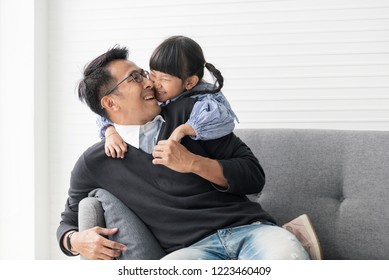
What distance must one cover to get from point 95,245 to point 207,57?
59.4 inches

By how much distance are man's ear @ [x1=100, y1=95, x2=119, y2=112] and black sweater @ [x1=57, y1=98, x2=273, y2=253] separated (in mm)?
150

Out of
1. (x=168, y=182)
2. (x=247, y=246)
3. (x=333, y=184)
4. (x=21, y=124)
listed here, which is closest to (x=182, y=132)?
(x=168, y=182)

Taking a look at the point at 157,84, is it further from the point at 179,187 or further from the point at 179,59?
the point at 179,187

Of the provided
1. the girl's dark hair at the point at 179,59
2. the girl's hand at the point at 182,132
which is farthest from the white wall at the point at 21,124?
the girl's hand at the point at 182,132

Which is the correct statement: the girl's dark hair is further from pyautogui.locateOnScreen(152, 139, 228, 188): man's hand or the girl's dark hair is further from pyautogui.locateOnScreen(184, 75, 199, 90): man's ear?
pyautogui.locateOnScreen(152, 139, 228, 188): man's hand

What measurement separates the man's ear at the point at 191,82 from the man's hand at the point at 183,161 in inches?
10.9

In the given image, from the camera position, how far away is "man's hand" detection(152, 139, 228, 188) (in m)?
1.80

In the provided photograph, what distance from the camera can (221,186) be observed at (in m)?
1.89

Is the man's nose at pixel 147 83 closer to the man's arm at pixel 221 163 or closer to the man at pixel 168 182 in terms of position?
the man at pixel 168 182

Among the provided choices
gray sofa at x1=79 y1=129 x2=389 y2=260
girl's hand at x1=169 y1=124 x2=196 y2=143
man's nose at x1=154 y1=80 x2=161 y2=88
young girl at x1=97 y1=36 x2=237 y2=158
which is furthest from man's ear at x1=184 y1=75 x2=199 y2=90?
gray sofa at x1=79 y1=129 x2=389 y2=260

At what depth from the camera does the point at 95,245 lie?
72.8 inches

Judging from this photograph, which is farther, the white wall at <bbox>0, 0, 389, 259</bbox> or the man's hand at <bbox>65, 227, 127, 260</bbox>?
the white wall at <bbox>0, 0, 389, 259</bbox>

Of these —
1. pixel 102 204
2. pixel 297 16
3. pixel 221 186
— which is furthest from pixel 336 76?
pixel 102 204

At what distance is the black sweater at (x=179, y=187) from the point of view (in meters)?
1.88
